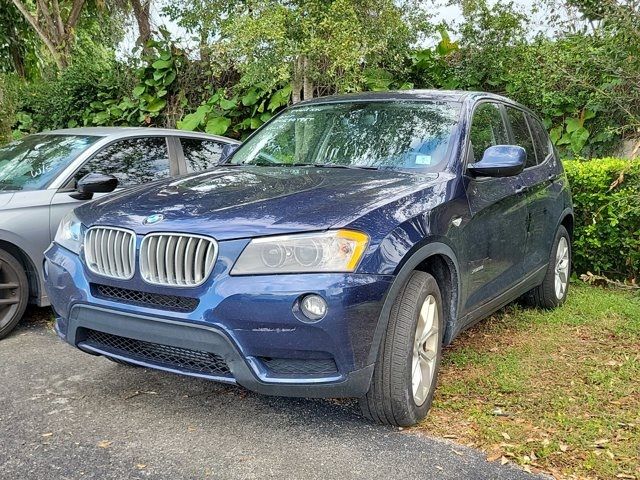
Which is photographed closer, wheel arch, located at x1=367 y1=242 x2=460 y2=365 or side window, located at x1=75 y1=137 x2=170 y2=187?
wheel arch, located at x1=367 y1=242 x2=460 y2=365

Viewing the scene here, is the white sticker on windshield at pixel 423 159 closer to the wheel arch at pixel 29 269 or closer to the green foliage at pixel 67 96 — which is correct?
the wheel arch at pixel 29 269

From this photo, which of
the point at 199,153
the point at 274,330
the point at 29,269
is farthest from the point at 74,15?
the point at 274,330

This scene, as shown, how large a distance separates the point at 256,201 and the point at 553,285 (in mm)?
3073

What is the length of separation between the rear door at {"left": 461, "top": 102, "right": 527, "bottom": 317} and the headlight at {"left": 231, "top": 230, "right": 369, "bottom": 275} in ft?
3.36

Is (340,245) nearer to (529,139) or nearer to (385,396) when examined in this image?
(385,396)

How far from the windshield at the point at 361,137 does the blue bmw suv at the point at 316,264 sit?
1 cm

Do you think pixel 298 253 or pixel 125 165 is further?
pixel 125 165

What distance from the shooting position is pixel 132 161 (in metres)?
5.59

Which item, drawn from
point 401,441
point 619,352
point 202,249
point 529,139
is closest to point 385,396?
point 401,441

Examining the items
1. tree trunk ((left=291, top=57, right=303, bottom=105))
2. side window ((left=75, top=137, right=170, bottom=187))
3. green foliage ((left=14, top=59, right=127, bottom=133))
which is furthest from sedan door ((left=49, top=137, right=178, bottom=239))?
green foliage ((left=14, top=59, right=127, bottom=133))

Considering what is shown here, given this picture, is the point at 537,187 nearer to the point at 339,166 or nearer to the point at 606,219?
the point at 339,166

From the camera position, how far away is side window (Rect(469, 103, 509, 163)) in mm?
4096

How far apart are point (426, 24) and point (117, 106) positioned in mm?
6461

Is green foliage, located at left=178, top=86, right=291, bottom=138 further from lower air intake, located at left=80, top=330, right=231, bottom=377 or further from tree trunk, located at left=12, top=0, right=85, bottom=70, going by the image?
lower air intake, located at left=80, top=330, right=231, bottom=377
